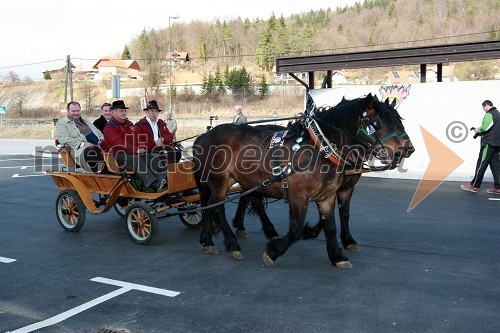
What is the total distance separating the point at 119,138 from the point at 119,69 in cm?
9790

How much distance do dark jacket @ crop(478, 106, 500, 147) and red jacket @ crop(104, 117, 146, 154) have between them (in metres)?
7.46

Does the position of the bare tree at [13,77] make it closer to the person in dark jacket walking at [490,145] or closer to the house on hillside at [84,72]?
the house on hillside at [84,72]

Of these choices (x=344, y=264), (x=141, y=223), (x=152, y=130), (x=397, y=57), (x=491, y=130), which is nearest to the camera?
(x=344, y=264)

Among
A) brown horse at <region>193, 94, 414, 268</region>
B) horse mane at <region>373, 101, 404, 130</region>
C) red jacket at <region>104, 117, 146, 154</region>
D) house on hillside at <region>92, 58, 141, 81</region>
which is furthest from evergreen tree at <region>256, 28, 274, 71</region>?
horse mane at <region>373, 101, 404, 130</region>

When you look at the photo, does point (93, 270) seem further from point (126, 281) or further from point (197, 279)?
point (197, 279)

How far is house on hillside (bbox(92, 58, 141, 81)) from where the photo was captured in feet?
320

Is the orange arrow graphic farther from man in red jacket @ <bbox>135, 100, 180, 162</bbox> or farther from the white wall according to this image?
man in red jacket @ <bbox>135, 100, 180, 162</bbox>

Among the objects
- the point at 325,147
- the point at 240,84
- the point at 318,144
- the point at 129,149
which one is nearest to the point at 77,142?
the point at 129,149

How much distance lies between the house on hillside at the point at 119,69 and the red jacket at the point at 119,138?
91131mm

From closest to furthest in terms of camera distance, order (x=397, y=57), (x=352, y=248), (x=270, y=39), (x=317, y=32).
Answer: (x=352, y=248) → (x=397, y=57) → (x=270, y=39) → (x=317, y=32)

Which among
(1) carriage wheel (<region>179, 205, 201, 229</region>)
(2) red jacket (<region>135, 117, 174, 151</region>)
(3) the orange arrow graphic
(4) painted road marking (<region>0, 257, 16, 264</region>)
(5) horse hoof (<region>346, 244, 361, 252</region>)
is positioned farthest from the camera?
(3) the orange arrow graphic

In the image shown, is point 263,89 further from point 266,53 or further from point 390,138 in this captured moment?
point 390,138

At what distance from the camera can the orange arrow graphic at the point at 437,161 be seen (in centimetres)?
1303

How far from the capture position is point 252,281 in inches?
208
